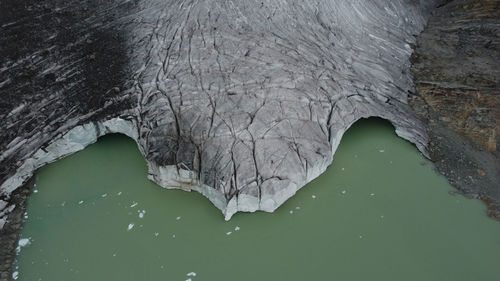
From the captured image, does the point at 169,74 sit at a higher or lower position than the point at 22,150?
higher

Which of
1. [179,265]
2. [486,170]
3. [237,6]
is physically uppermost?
[237,6]

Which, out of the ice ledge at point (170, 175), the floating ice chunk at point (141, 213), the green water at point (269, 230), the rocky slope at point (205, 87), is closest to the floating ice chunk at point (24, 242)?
the green water at point (269, 230)

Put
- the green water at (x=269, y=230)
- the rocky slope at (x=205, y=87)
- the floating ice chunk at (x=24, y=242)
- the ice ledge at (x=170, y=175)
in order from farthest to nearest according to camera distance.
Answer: the rocky slope at (x=205, y=87) < the ice ledge at (x=170, y=175) < the floating ice chunk at (x=24, y=242) < the green water at (x=269, y=230)

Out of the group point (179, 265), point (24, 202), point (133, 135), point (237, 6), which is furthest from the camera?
point (237, 6)

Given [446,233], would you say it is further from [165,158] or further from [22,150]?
[22,150]

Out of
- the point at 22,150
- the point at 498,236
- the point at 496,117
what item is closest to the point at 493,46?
the point at 496,117

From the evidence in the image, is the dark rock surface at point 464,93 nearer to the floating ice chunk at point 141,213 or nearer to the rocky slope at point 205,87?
the rocky slope at point 205,87
